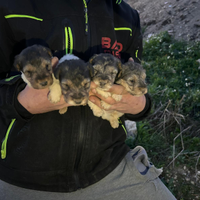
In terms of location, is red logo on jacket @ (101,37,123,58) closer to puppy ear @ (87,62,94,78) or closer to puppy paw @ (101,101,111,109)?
puppy ear @ (87,62,94,78)

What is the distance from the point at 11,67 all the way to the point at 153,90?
12.3 feet

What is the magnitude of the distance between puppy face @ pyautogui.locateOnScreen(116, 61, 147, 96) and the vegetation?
2.16 m

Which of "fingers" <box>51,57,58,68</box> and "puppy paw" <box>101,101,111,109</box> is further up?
"fingers" <box>51,57,58,68</box>

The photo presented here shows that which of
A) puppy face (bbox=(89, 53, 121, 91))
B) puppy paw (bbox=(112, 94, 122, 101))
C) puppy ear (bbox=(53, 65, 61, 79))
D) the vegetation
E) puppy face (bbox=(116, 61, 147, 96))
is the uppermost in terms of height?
puppy ear (bbox=(53, 65, 61, 79))

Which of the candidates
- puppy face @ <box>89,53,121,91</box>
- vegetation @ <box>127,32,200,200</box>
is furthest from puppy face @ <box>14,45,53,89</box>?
vegetation @ <box>127,32,200,200</box>

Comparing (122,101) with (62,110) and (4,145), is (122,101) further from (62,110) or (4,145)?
(4,145)

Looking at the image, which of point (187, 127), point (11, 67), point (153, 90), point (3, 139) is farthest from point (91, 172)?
point (153, 90)

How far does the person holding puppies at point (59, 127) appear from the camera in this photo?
2.36m

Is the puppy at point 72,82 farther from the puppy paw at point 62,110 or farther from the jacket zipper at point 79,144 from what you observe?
the jacket zipper at point 79,144

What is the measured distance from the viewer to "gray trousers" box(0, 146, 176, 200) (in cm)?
250

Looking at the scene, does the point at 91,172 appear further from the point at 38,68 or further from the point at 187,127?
the point at 187,127

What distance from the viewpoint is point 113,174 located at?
2.72 meters

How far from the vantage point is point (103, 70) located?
98.3 inches

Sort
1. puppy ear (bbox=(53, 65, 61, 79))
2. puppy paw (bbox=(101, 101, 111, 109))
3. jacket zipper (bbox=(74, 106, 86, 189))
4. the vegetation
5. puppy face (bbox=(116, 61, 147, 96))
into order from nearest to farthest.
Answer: puppy ear (bbox=(53, 65, 61, 79)) < jacket zipper (bbox=(74, 106, 86, 189)) < puppy face (bbox=(116, 61, 147, 96)) < puppy paw (bbox=(101, 101, 111, 109)) < the vegetation
